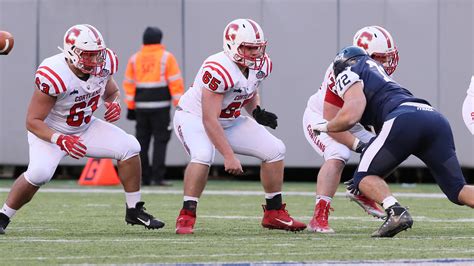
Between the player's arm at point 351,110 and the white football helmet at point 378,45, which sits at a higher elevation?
the white football helmet at point 378,45

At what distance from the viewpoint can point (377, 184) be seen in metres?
7.78

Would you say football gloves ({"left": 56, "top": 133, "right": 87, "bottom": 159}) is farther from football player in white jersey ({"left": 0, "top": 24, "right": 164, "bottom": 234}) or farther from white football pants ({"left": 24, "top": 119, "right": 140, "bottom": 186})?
white football pants ({"left": 24, "top": 119, "right": 140, "bottom": 186})

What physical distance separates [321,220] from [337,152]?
54 cm

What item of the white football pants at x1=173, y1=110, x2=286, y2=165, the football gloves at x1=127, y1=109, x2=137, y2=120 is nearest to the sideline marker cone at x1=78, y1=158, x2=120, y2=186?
the football gloves at x1=127, y1=109, x2=137, y2=120

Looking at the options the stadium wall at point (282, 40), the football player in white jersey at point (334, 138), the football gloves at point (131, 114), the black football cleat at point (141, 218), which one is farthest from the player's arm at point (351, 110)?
the stadium wall at point (282, 40)

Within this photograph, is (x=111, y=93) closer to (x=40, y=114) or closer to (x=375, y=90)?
(x=40, y=114)

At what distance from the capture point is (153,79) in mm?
14008

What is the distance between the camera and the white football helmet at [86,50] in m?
8.17

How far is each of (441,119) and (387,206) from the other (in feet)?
2.15

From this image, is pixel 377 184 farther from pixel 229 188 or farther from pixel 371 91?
pixel 229 188

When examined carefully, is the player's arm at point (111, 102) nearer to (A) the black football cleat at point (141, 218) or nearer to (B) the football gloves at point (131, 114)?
(A) the black football cleat at point (141, 218)

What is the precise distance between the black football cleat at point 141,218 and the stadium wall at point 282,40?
6.49 meters

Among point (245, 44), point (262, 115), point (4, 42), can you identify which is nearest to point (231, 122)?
point (262, 115)

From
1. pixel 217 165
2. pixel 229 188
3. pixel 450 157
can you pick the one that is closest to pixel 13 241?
pixel 450 157
